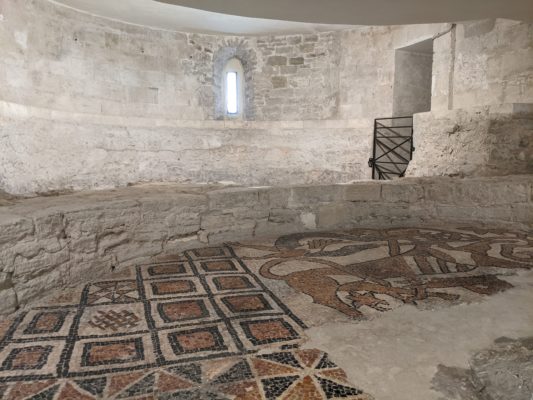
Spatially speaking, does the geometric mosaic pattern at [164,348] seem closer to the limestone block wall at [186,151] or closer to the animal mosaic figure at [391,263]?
the animal mosaic figure at [391,263]

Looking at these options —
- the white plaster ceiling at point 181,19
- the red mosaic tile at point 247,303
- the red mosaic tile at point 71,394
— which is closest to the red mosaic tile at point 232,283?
the red mosaic tile at point 247,303

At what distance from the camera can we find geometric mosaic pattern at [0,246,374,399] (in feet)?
6.48

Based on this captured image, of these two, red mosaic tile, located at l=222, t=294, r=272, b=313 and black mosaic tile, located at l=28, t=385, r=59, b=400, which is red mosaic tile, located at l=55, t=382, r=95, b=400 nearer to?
black mosaic tile, located at l=28, t=385, r=59, b=400

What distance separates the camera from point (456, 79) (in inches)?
309

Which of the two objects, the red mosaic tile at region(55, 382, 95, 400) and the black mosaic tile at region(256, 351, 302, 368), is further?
the black mosaic tile at region(256, 351, 302, 368)

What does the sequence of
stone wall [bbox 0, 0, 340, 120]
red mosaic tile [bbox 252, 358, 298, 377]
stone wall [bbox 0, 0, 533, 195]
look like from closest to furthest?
red mosaic tile [bbox 252, 358, 298, 377] → stone wall [bbox 0, 0, 533, 195] → stone wall [bbox 0, 0, 340, 120]

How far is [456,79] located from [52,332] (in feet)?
25.7

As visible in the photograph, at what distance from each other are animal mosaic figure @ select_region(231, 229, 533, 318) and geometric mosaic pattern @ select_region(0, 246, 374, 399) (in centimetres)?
50

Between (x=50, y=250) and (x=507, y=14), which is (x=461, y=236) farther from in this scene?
(x=50, y=250)

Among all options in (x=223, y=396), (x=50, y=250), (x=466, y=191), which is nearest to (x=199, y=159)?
(x=466, y=191)

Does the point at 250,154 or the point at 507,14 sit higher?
the point at 507,14

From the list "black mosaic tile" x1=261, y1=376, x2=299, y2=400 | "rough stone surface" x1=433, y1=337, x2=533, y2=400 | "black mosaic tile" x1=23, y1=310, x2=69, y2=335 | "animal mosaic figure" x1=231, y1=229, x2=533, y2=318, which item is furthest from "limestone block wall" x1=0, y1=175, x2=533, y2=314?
"rough stone surface" x1=433, y1=337, x2=533, y2=400

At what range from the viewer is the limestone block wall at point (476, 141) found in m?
6.62

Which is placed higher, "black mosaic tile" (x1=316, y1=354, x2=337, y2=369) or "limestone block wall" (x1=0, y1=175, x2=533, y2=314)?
"limestone block wall" (x1=0, y1=175, x2=533, y2=314)
